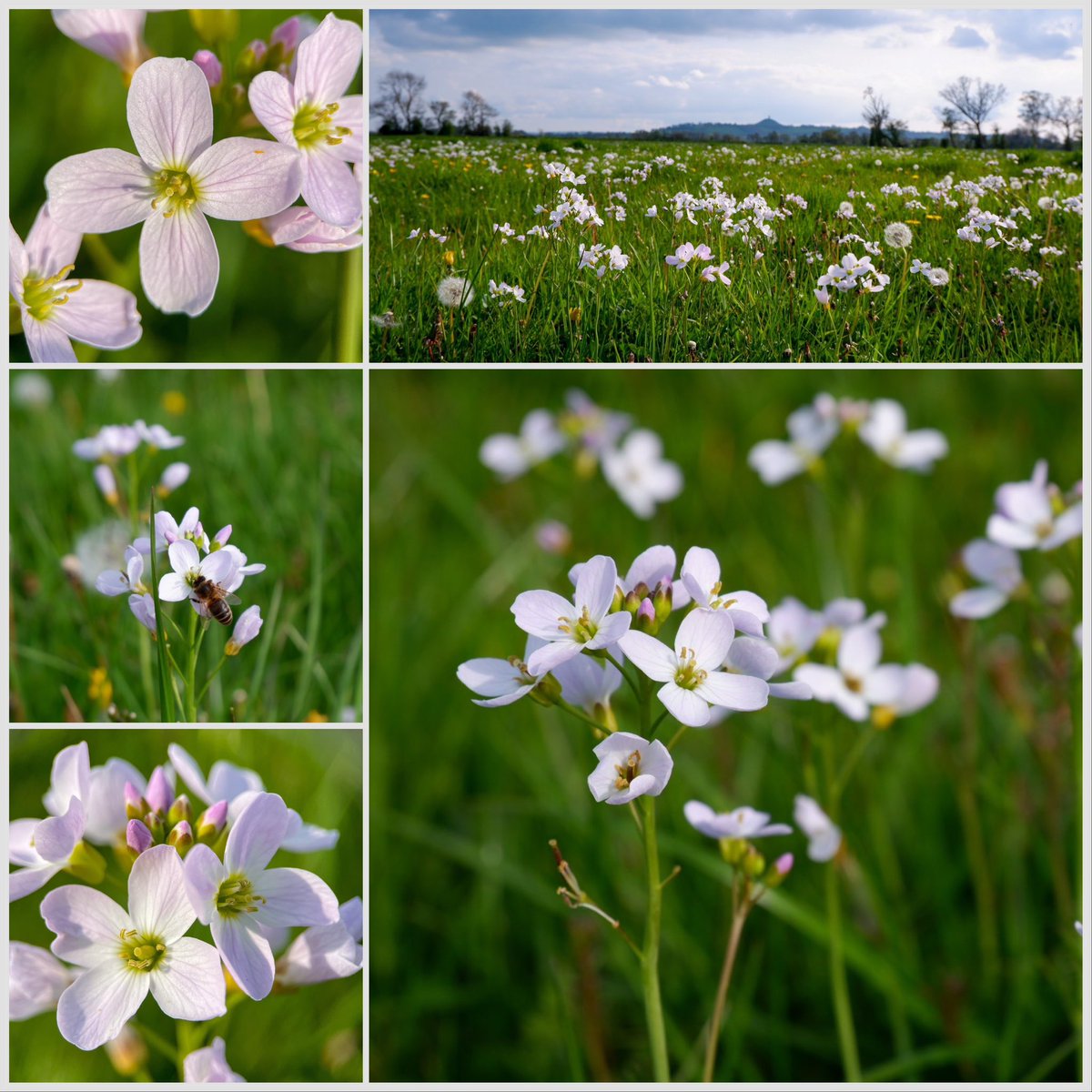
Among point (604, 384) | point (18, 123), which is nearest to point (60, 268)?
point (18, 123)

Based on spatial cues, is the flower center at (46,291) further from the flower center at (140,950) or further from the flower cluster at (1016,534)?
the flower cluster at (1016,534)

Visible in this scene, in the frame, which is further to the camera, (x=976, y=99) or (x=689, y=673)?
(x=976, y=99)

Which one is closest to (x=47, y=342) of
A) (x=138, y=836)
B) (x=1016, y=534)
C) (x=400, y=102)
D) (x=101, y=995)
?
(x=400, y=102)

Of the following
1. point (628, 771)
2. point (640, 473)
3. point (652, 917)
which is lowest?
point (652, 917)

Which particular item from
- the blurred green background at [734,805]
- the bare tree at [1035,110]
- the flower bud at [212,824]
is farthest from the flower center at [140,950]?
the bare tree at [1035,110]

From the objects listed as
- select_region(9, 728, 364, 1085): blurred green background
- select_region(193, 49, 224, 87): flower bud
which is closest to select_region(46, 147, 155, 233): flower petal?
select_region(193, 49, 224, 87): flower bud

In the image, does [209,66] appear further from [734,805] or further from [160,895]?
[734,805]
